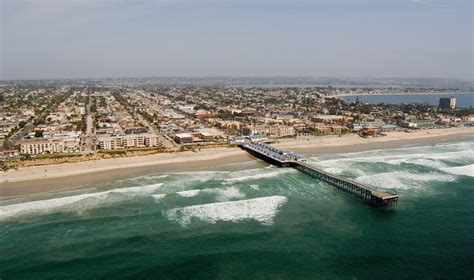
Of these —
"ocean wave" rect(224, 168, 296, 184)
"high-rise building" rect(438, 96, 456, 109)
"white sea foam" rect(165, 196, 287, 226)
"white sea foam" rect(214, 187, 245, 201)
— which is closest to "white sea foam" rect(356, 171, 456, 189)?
"ocean wave" rect(224, 168, 296, 184)

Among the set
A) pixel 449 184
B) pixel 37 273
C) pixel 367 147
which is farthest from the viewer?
pixel 367 147

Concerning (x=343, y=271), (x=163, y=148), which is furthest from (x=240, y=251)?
(x=163, y=148)

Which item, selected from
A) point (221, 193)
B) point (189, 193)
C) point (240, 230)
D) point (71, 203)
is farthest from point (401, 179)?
point (71, 203)

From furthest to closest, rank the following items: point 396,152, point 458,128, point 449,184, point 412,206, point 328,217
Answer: point 458,128
point 396,152
point 449,184
point 412,206
point 328,217

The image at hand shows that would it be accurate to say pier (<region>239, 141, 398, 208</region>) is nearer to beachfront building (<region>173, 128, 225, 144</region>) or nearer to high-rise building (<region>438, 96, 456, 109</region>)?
beachfront building (<region>173, 128, 225, 144</region>)

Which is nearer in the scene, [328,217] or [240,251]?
[240,251]

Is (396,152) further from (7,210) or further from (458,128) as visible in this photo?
(7,210)
